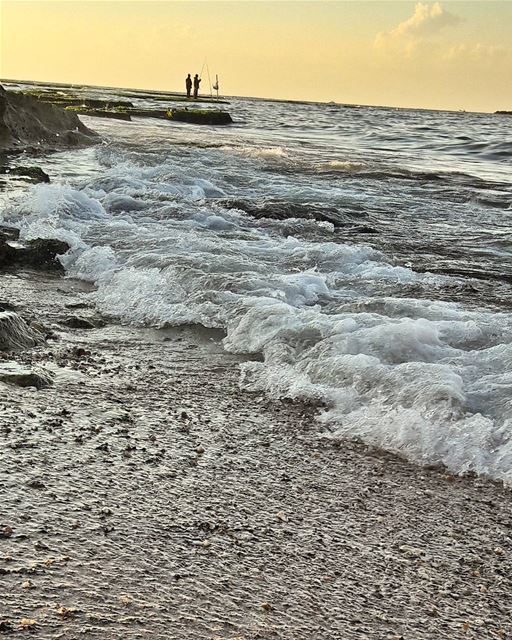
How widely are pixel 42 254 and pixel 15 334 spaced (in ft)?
9.47

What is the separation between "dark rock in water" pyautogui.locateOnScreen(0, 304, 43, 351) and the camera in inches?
192

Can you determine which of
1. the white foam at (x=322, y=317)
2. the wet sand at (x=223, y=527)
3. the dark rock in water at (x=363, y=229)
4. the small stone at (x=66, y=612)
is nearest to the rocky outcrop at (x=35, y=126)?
the white foam at (x=322, y=317)

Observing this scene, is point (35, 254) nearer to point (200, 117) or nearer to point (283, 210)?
point (283, 210)

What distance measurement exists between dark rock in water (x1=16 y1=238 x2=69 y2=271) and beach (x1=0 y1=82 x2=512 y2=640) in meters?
0.04

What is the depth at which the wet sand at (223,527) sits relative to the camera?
2471mm

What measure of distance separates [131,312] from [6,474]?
2.92m

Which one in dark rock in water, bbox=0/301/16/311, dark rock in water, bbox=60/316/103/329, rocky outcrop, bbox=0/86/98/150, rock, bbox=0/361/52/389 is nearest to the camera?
rock, bbox=0/361/52/389

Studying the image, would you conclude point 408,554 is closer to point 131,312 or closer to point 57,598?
point 57,598

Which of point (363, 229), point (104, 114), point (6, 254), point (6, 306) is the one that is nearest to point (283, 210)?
point (363, 229)

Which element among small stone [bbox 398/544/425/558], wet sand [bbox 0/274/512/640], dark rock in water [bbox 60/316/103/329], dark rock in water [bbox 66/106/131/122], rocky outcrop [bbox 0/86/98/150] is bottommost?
small stone [bbox 398/544/425/558]

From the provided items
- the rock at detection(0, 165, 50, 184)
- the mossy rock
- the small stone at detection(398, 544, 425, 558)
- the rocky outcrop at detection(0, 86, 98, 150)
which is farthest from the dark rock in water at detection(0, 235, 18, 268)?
the mossy rock

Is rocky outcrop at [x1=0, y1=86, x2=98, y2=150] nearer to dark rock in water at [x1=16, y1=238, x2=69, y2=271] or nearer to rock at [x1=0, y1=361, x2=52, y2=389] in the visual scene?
dark rock in water at [x1=16, y1=238, x2=69, y2=271]

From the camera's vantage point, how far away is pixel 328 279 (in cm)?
729

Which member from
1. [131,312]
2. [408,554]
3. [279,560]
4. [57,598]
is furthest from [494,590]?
[131,312]
